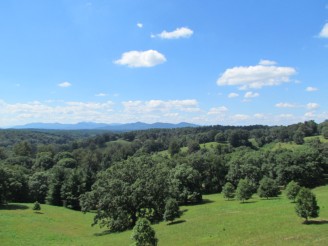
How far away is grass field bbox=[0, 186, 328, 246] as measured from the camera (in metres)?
33.2

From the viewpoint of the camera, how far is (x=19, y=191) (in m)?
88.5

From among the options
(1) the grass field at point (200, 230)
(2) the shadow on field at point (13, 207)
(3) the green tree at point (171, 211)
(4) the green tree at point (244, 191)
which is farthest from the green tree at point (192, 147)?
(3) the green tree at point (171, 211)

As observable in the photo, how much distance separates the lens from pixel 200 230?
137 feet

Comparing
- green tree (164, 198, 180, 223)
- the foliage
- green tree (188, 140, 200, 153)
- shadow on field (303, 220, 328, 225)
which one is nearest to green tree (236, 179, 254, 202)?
the foliage

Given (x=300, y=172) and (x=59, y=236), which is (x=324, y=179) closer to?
(x=300, y=172)

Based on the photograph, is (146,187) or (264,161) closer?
(146,187)

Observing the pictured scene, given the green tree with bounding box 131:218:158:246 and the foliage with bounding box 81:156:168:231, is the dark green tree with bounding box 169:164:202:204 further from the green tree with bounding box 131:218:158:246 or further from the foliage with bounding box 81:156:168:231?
the green tree with bounding box 131:218:158:246

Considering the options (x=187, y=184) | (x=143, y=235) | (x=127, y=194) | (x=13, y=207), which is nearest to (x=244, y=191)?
(x=187, y=184)

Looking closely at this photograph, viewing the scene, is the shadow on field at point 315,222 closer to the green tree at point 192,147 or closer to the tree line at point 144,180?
the tree line at point 144,180

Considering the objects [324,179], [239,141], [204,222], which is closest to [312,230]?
[204,222]

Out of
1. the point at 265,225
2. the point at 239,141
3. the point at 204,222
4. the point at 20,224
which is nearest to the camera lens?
the point at 265,225

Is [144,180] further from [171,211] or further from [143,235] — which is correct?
[143,235]

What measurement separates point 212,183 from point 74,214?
1781 inches

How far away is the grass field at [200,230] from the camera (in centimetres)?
3322
